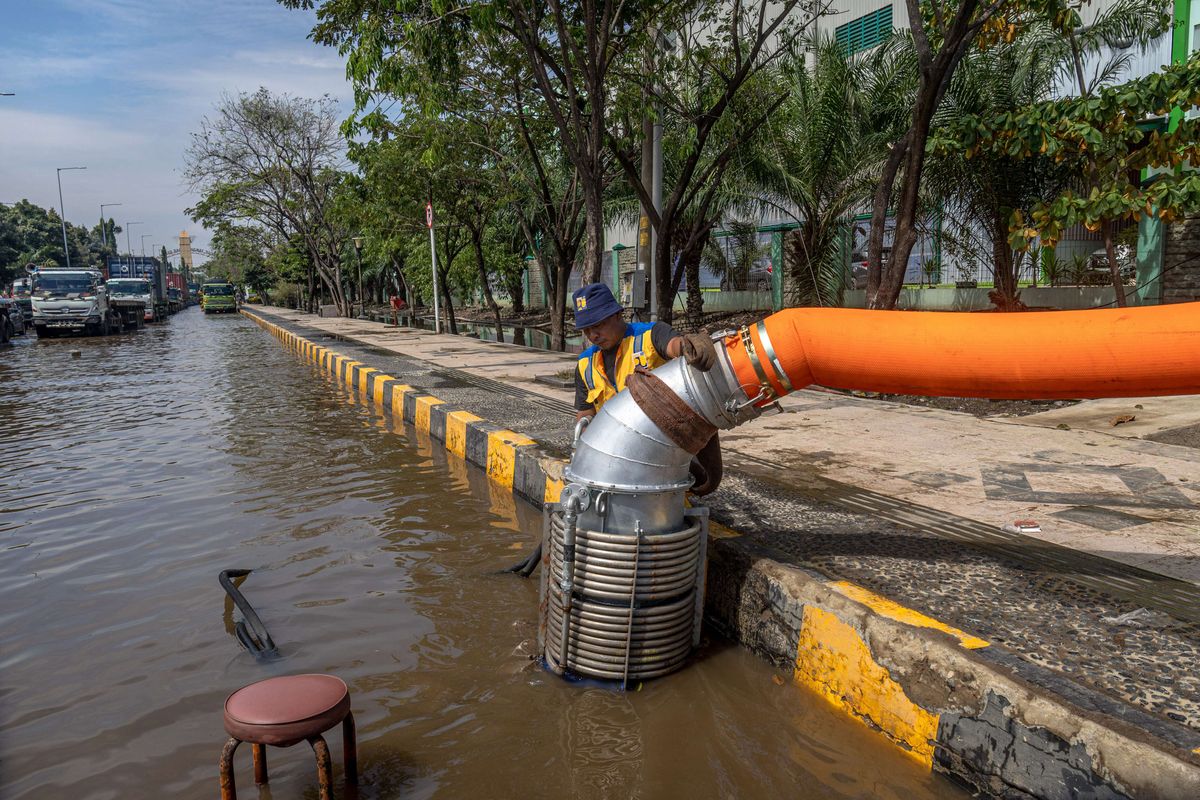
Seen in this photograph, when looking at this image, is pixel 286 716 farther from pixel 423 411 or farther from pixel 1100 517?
pixel 423 411

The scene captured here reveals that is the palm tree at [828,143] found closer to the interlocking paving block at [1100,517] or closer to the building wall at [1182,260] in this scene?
the building wall at [1182,260]

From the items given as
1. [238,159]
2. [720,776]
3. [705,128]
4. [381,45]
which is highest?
[238,159]

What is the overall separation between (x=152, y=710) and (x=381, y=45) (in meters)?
7.59

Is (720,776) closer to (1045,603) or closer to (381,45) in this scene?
(1045,603)

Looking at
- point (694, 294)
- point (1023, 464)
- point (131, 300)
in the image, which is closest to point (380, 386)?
point (1023, 464)

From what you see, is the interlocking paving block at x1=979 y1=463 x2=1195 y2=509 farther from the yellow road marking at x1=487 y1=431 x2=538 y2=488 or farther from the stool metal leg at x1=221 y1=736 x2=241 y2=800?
the stool metal leg at x1=221 y1=736 x2=241 y2=800

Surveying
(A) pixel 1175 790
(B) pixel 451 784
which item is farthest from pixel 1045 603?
(B) pixel 451 784

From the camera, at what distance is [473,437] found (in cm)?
709

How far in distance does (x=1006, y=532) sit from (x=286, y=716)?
11.2 ft

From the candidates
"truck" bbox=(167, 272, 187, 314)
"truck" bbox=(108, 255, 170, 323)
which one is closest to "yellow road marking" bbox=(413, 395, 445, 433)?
"truck" bbox=(108, 255, 170, 323)

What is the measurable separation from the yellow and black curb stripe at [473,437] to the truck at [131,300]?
22349 millimetres

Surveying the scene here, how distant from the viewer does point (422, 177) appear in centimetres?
1788

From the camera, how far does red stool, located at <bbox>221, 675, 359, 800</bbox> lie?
220cm

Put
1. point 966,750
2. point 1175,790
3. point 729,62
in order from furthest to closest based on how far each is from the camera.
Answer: point 729,62 < point 966,750 < point 1175,790
